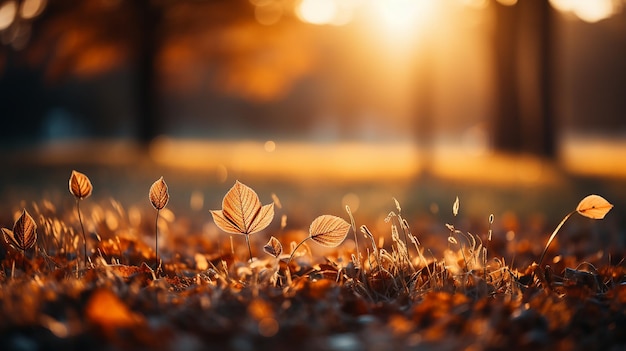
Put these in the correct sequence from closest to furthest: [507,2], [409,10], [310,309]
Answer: [310,309], [507,2], [409,10]

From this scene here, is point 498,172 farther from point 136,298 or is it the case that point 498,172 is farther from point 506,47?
point 136,298

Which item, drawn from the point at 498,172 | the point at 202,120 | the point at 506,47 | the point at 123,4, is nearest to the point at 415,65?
the point at 506,47

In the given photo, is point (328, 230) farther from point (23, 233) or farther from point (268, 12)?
point (268, 12)

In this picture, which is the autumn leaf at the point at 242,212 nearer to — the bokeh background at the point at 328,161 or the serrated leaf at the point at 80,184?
the serrated leaf at the point at 80,184

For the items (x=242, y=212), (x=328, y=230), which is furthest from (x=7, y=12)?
(x=328, y=230)

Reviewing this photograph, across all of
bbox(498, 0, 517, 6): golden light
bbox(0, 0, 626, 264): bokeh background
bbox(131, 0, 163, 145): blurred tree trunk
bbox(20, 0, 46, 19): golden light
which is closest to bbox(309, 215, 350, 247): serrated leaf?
bbox(0, 0, 626, 264): bokeh background

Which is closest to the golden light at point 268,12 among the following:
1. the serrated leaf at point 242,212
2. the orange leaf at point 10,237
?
the orange leaf at point 10,237
